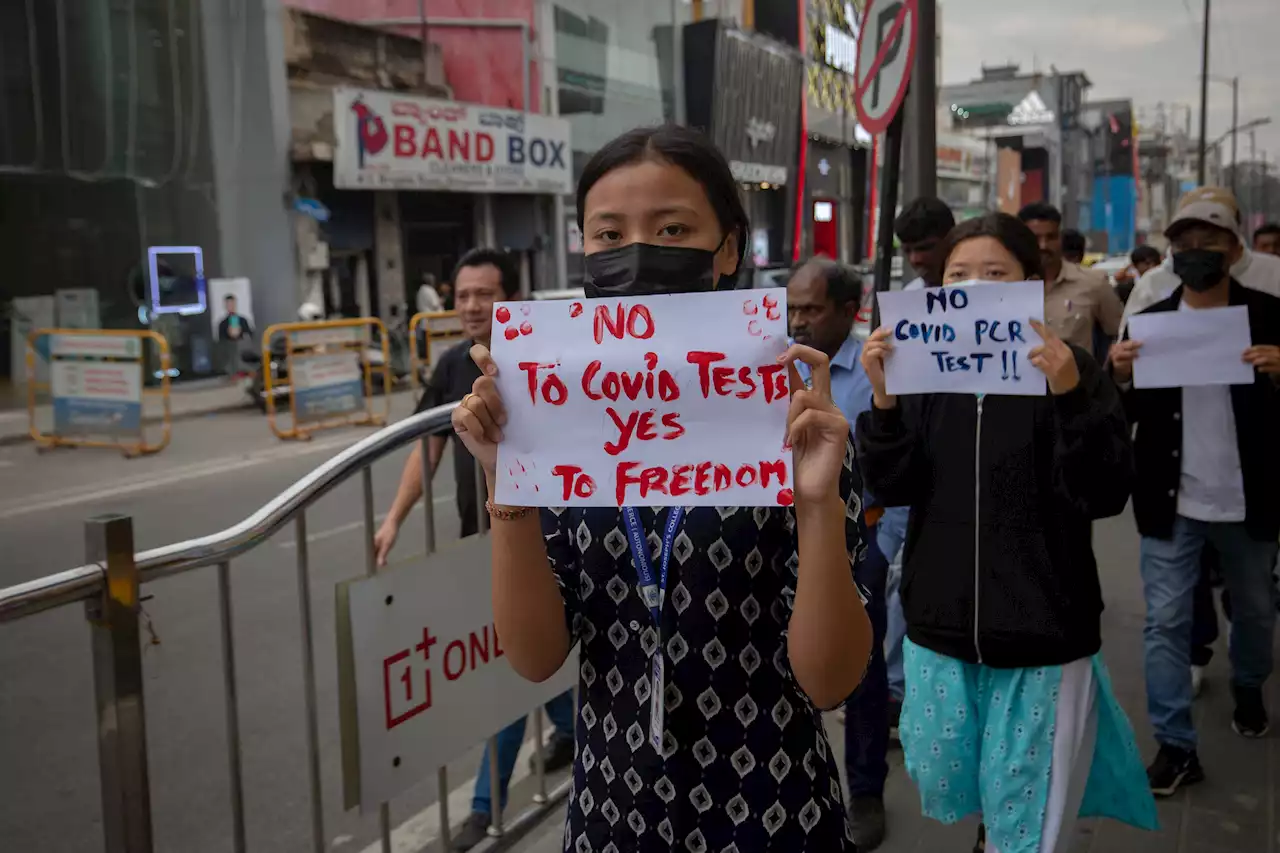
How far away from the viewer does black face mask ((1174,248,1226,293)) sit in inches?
152

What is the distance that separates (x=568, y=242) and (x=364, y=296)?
668 centimetres

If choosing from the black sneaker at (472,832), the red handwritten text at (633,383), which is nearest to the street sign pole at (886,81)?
the black sneaker at (472,832)

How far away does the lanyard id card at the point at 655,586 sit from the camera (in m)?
1.70

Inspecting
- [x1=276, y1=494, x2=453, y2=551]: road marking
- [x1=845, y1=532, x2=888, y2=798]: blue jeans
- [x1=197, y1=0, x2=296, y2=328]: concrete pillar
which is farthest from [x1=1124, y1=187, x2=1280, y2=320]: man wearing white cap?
[x1=197, y1=0, x2=296, y2=328]: concrete pillar

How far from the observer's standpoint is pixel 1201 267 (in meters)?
3.88

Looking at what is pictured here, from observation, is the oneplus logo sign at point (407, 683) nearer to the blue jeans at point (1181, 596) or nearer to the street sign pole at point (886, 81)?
the blue jeans at point (1181, 596)

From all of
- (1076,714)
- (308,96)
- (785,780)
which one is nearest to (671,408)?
(785,780)

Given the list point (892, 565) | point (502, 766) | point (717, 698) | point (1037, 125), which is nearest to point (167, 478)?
point (502, 766)

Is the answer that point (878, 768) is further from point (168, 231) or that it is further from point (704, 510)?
point (168, 231)

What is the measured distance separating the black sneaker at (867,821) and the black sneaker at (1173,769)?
990mm

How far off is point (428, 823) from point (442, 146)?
756 inches

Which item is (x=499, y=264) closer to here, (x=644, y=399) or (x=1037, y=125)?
(x=644, y=399)

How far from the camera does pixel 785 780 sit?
67.8 inches

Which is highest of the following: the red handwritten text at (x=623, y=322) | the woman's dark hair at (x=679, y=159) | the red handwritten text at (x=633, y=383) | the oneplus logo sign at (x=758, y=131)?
the oneplus logo sign at (x=758, y=131)
